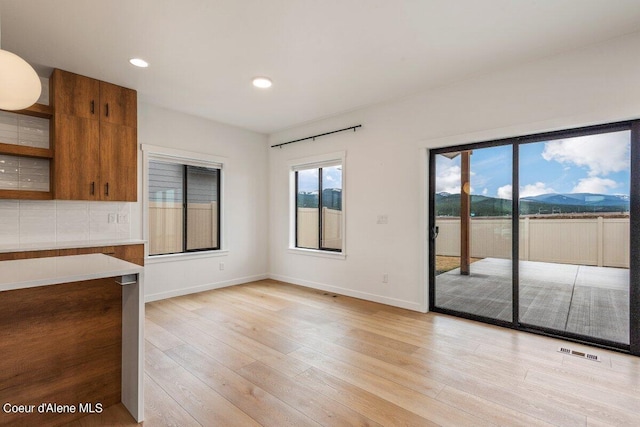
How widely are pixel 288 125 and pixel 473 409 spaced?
4500mm

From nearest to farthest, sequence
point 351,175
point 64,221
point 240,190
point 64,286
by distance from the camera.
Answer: point 64,286
point 64,221
point 351,175
point 240,190

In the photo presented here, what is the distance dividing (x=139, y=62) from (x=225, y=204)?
2448mm

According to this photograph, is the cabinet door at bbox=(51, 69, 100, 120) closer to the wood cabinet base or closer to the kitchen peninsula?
the kitchen peninsula

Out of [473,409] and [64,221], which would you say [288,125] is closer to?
[64,221]

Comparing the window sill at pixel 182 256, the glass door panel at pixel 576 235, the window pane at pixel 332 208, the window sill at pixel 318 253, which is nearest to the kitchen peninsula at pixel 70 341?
the window sill at pixel 182 256

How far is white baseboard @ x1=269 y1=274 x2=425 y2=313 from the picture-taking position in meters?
3.86

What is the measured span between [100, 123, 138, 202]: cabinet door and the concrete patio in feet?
13.2

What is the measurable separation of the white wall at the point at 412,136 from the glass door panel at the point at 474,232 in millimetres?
216

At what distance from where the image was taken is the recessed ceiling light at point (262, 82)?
3420 mm

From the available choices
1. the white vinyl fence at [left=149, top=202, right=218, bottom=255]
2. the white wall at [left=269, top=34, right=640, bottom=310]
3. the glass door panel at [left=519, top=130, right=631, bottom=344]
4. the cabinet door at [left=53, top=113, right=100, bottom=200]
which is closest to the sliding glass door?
the glass door panel at [left=519, top=130, right=631, bottom=344]

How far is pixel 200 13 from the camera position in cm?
230

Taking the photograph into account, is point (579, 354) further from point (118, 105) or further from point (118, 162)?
point (118, 105)

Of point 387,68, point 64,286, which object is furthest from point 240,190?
point 64,286

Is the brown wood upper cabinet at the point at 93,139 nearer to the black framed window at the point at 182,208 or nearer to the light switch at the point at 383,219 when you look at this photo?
the black framed window at the point at 182,208
